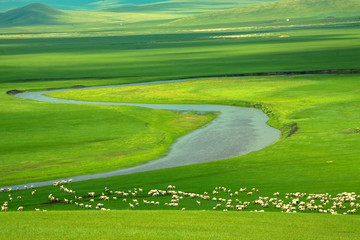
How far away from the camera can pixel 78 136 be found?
47.8 metres

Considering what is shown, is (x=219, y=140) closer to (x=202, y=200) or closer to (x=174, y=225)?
(x=202, y=200)

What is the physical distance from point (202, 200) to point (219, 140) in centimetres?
2019

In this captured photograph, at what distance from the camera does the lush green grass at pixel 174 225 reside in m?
17.3

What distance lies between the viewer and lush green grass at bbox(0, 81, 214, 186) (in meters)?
38.3

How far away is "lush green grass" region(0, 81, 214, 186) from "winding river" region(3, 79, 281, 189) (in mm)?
1137

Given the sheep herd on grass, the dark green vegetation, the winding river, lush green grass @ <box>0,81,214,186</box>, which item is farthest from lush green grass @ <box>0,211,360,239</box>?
lush green grass @ <box>0,81,214,186</box>

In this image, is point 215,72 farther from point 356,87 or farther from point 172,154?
point 172,154

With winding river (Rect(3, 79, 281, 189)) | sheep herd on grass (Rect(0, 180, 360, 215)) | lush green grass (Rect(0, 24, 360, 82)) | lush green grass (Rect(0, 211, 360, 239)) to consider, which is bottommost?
lush green grass (Rect(0, 24, 360, 82))

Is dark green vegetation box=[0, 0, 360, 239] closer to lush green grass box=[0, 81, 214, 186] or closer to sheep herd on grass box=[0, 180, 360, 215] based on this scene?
lush green grass box=[0, 81, 214, 186]

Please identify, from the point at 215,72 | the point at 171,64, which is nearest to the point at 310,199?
the point at 215,72

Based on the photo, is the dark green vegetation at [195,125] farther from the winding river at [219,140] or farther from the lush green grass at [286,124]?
the winding river at [219,140]

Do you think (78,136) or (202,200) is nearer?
(202,200)

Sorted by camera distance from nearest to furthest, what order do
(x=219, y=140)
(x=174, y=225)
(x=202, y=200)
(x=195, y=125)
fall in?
1. (x=174, y=225)
2. (x=202, y=200)
3. (x=219, y=140)
4. (x=195, y=125)

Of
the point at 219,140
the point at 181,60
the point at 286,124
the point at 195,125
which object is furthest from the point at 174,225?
the point at 181,60
